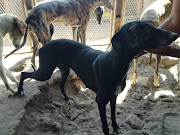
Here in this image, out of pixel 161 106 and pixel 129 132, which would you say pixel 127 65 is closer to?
pixel 129 132

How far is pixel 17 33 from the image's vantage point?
2.64 metres

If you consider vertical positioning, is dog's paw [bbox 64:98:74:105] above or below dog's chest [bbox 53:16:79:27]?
below

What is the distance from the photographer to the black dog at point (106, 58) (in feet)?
4.30

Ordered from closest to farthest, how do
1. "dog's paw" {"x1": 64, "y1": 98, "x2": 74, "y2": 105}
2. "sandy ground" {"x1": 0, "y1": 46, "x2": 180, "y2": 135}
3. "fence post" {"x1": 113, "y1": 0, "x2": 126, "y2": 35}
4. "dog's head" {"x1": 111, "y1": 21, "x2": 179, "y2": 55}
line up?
"dog's head" {"x1": 111, "y1": 21, "x2": 179, "y2": 55} → "sandy ground" {"x1": 0, "y1": 46, "x2": 180, "y2": 135} → "dog's paw" {"x1": 64, "y1": 98, "x2": 74, "y2": 105} → "fence post" {"x1": 113, "y1": 0, "x2": 126, "y2": 35}

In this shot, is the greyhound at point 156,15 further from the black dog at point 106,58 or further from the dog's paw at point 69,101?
the black dog at point 106,58

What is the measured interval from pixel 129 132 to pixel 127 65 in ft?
3.53

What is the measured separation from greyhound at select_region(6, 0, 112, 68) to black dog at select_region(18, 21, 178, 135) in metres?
0.82

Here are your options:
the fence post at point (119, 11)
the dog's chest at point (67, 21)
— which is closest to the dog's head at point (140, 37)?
the dog's chest at point (67, 21)

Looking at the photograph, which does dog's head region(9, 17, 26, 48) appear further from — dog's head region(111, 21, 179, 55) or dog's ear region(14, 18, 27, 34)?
dog's head region(111, 21, 179, 55)

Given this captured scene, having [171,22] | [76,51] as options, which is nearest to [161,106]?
[171,22]

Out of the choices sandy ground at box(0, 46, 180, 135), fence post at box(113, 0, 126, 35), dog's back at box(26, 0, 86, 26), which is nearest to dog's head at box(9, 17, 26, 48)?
dog's back at box(26, 0, 86, 26)

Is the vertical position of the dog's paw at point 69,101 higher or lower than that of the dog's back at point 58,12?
lower

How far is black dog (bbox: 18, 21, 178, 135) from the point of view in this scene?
1.31 meters

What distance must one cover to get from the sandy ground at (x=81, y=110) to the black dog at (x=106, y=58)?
0.30 meters
